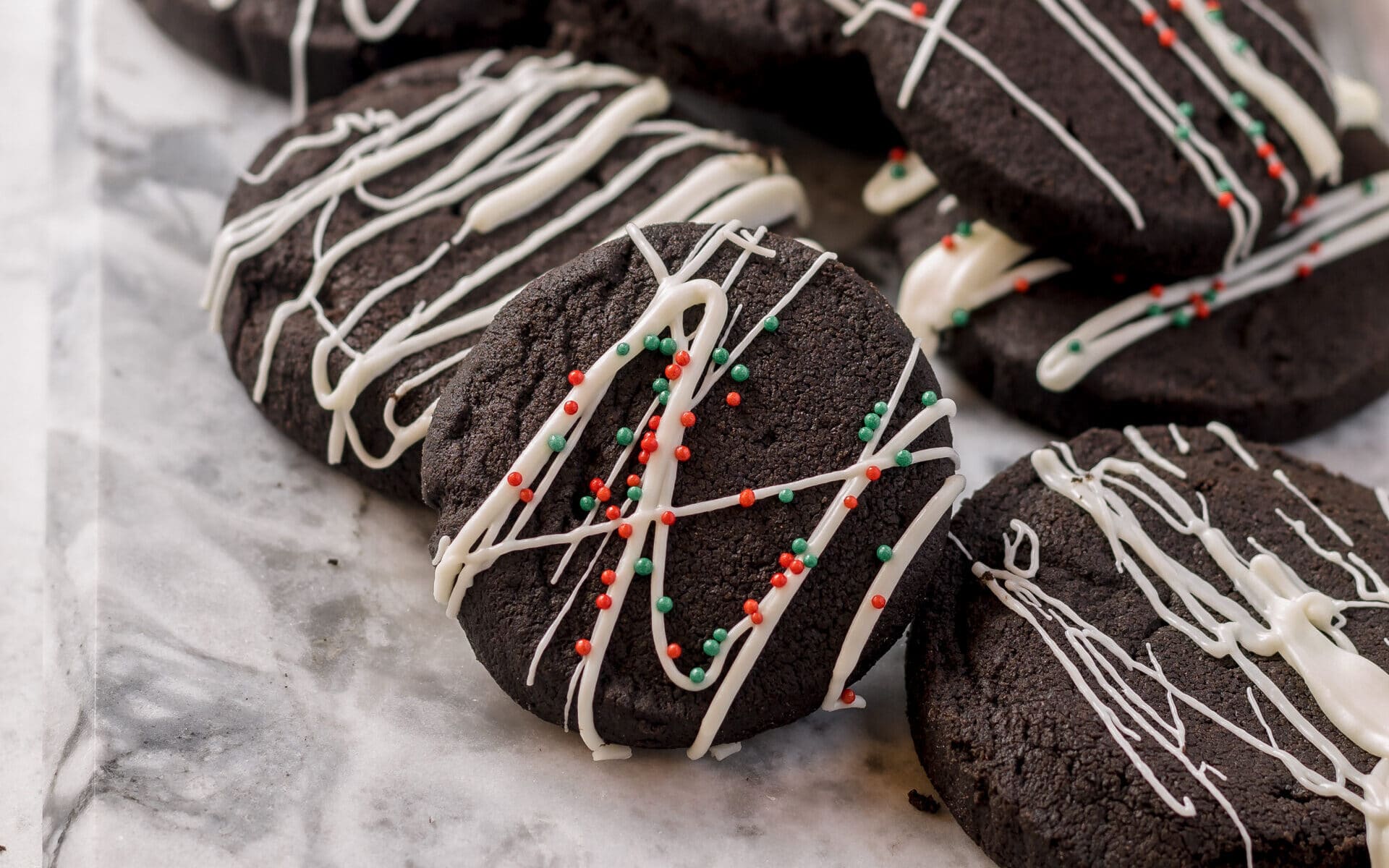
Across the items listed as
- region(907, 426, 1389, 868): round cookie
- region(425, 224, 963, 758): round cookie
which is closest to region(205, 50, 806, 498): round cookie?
region(425, 224, 963, 758): round cookie

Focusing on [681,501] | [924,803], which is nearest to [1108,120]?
[681,501]

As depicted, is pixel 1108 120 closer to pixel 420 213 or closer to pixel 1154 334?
pixel 1154 334

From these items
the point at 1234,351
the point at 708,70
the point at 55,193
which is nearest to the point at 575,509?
the point at 708,70

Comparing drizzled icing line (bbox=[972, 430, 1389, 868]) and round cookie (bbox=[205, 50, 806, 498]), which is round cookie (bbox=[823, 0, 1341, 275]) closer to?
round cookie (bbox=[205, 50, 806, 498])

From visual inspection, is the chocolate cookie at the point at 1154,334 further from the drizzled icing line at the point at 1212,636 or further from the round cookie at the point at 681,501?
the round cookie at the point at 681,501

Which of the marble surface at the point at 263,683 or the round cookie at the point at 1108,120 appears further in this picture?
the round cookie at the point at 1108,120

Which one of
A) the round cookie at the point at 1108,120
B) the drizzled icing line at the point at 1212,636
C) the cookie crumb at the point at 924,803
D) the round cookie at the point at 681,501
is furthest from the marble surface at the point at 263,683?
the round cookie at the point at 1108,120

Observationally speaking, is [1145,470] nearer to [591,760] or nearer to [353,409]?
[591,760]
